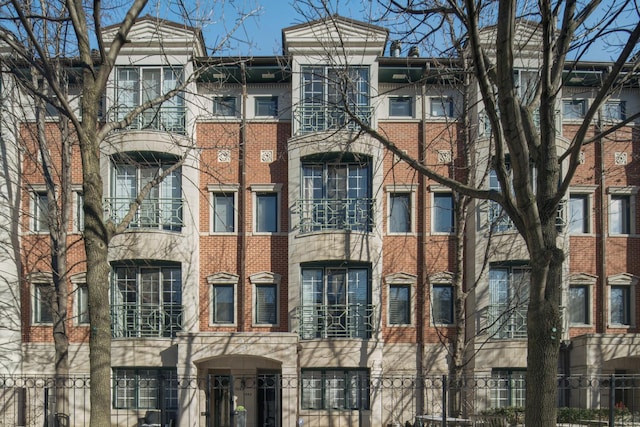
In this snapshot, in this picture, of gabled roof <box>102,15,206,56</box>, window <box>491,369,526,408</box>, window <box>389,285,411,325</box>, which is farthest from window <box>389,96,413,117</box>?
window <box>491,369,526,408</box>

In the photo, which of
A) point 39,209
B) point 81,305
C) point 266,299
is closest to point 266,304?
point 266,299

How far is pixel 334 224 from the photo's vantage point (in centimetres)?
2078

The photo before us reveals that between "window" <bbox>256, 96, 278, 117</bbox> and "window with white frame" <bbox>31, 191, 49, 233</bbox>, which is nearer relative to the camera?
"window with white frame" <bbox>31, 191, 49, 233</bbox>

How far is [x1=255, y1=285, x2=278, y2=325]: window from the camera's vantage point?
840 inches

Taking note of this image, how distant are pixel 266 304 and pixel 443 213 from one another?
676cm

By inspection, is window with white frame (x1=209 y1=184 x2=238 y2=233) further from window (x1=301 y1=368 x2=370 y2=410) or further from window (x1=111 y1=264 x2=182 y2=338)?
window (x1=301 y1=368 x2=370 y2=410)

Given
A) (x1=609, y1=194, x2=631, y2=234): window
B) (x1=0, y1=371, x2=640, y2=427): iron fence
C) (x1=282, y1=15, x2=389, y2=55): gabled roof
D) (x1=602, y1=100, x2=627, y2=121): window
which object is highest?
(x1=282, y1=15, x2=389, y2=55): gabled roof

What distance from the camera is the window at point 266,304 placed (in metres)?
21.3

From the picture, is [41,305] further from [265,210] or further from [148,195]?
[265,210]

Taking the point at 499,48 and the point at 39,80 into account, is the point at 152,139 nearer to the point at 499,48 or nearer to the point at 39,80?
the point at 39,80

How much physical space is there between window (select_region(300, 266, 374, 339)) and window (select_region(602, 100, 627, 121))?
9.96 m

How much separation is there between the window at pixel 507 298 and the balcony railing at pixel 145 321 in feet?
33.4

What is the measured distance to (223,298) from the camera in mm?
21594

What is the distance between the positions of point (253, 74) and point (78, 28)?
1171 centimetres
